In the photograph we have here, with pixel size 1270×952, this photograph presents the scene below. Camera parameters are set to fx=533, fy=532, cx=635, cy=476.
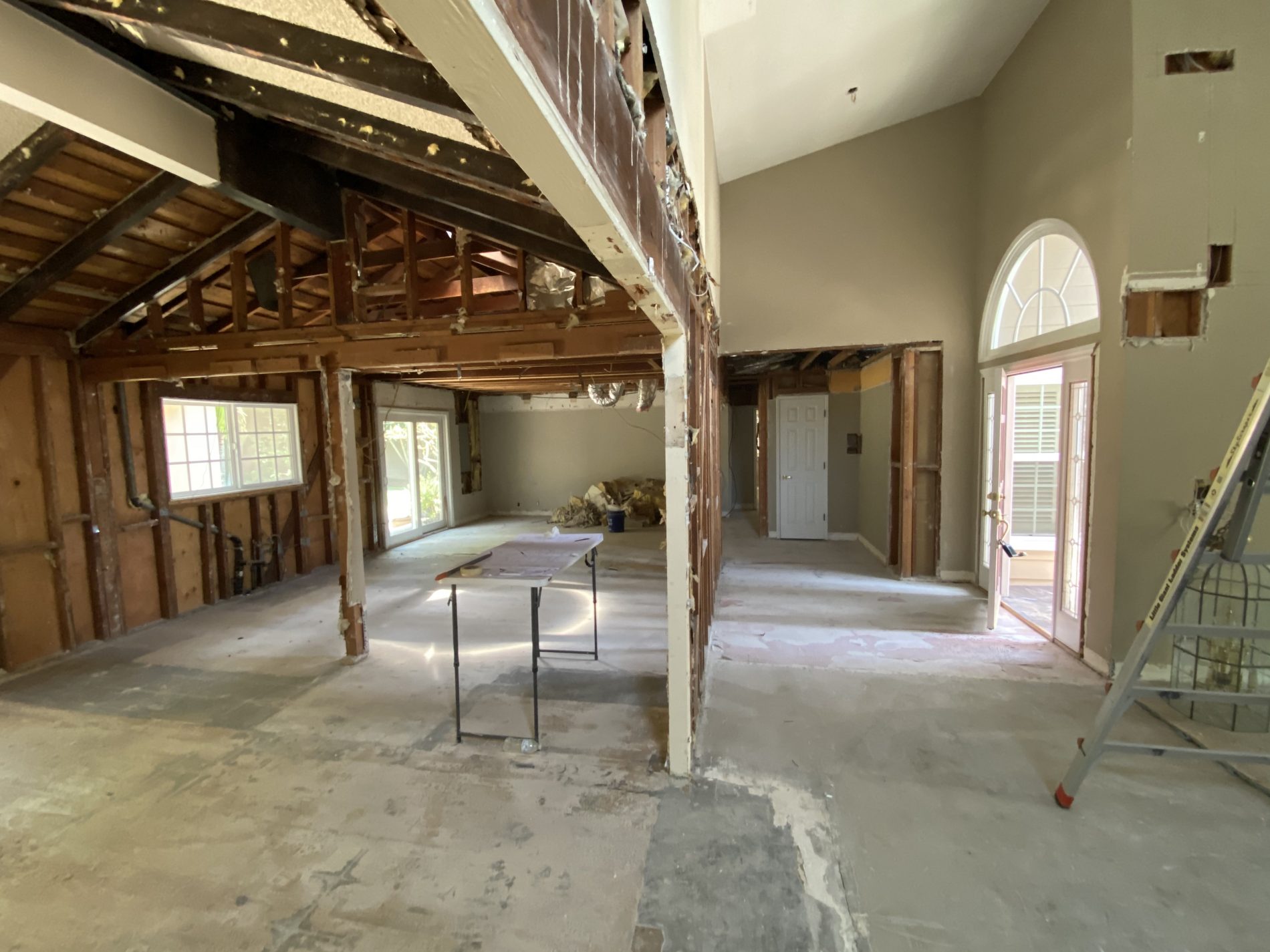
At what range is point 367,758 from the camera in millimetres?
2402

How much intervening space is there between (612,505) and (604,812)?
6216 mm

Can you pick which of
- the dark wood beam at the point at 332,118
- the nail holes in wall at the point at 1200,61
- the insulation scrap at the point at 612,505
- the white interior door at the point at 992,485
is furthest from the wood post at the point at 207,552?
the nail holes in wall at the point at 1200,61

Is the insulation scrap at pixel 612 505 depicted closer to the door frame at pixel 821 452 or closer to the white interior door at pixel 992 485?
the door frame at pixel 821 452

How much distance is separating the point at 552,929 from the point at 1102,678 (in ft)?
10.5

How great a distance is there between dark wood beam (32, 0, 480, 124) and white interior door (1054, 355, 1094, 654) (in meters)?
3.66

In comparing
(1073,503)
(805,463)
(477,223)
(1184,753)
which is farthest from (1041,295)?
(477,223)

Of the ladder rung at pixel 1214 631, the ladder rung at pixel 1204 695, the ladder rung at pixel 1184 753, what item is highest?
the ladder rung at pixel 1214 631

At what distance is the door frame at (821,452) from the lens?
6910 millimetres

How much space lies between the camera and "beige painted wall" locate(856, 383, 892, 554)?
5.53 meters

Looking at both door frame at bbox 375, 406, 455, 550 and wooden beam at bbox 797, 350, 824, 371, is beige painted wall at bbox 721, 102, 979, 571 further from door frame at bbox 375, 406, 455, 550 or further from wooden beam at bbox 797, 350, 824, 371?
door frame at bbox 375, 406, 455, 550

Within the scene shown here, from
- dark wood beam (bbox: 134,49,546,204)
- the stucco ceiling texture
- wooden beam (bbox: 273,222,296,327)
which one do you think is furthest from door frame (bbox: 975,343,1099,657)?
wooden beam (bbox: 273,222,296,327)

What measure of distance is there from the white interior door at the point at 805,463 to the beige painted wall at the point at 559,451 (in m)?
2.29

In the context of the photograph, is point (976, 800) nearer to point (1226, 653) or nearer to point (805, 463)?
point (1226, 653)

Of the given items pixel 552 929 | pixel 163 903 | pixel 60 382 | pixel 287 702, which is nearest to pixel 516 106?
pixel 552 929
